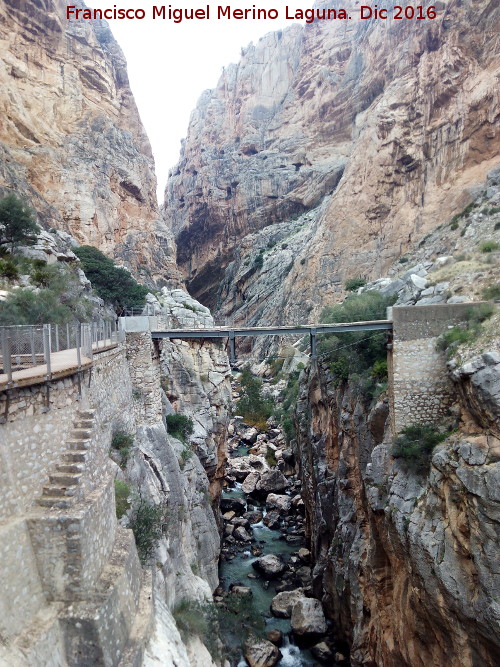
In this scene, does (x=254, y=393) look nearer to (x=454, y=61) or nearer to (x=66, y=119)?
(x=66, y=119)

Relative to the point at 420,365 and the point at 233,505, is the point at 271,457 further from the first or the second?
the point at 420,365

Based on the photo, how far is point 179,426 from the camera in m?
Answer: 17.2

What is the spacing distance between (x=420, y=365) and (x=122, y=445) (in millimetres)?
9010

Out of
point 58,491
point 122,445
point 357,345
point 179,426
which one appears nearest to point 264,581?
point 179,426

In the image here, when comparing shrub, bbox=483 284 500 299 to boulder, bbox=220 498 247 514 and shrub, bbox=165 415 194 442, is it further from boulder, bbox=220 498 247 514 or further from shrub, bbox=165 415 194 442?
boulder, bbox=220 498 247 514

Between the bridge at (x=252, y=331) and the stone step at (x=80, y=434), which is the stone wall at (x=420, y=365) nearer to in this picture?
the bridge at (x=252, y=331)

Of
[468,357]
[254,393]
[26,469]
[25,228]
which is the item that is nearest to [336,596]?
[468,357]

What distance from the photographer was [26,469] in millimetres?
5582

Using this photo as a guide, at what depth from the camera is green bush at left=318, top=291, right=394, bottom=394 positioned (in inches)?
625

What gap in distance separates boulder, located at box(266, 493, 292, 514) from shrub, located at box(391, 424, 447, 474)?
49.4 ft

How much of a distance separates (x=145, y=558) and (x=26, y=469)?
16.1ft

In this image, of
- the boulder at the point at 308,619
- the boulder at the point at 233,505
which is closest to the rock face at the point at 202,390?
the boulder at the point at 233,505

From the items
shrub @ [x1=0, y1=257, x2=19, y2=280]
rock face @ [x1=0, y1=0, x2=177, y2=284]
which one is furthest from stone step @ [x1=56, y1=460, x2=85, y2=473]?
rock face @ [x1=0, y1=0, x2=177, y2=284]

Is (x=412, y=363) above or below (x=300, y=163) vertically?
below
